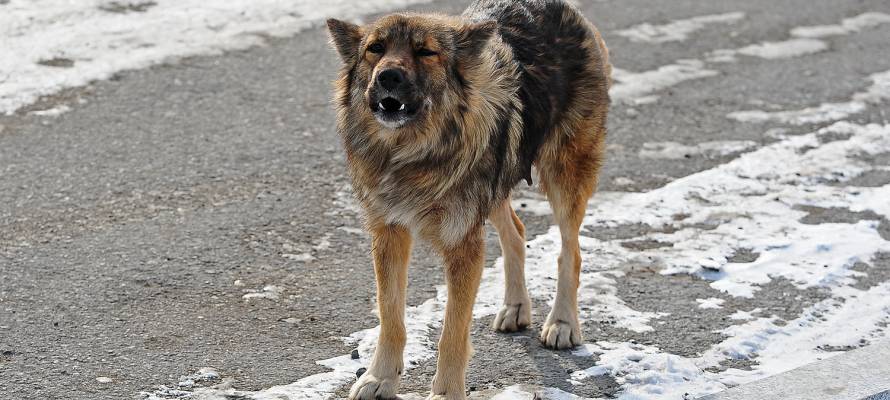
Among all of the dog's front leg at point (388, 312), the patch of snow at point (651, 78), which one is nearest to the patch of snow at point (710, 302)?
the dog's front leg at point (388, 312)

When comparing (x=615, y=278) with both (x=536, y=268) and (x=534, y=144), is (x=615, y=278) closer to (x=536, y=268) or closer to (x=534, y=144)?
(x=536, y=268)

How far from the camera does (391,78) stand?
4941 mm

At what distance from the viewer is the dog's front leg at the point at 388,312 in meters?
5.47

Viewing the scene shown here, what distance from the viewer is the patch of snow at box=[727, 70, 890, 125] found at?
9.82m

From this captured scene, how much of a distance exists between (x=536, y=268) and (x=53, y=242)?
2.78 metres

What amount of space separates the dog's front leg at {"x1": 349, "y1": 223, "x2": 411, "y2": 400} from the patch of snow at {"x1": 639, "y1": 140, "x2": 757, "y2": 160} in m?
3.86

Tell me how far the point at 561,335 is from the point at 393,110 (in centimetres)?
172

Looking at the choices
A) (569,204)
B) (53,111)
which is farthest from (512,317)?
(53,111)

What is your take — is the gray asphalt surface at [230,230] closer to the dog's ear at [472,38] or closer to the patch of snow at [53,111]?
the patch of snow at [53,111]

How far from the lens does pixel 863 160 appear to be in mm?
9039

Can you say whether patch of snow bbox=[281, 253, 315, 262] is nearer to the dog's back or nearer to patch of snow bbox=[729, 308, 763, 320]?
the dog's back

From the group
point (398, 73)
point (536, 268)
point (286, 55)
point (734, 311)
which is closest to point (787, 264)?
point (734, 311)

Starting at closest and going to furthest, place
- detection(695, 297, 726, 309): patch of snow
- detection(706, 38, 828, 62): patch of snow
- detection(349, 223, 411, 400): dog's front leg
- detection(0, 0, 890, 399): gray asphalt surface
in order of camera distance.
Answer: detection(349, 223, 411, 400): dog's front leg, detection(0, 0, 890, 399): gray asphalt surface, detection(695, 297, 726, 309): patch of snow, detection(706, 38, 828, 62): patch of snow

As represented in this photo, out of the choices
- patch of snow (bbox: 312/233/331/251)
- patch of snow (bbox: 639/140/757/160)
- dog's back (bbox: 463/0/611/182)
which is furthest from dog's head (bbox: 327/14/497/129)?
patch of snow (bbox: 639/140/757/160)
